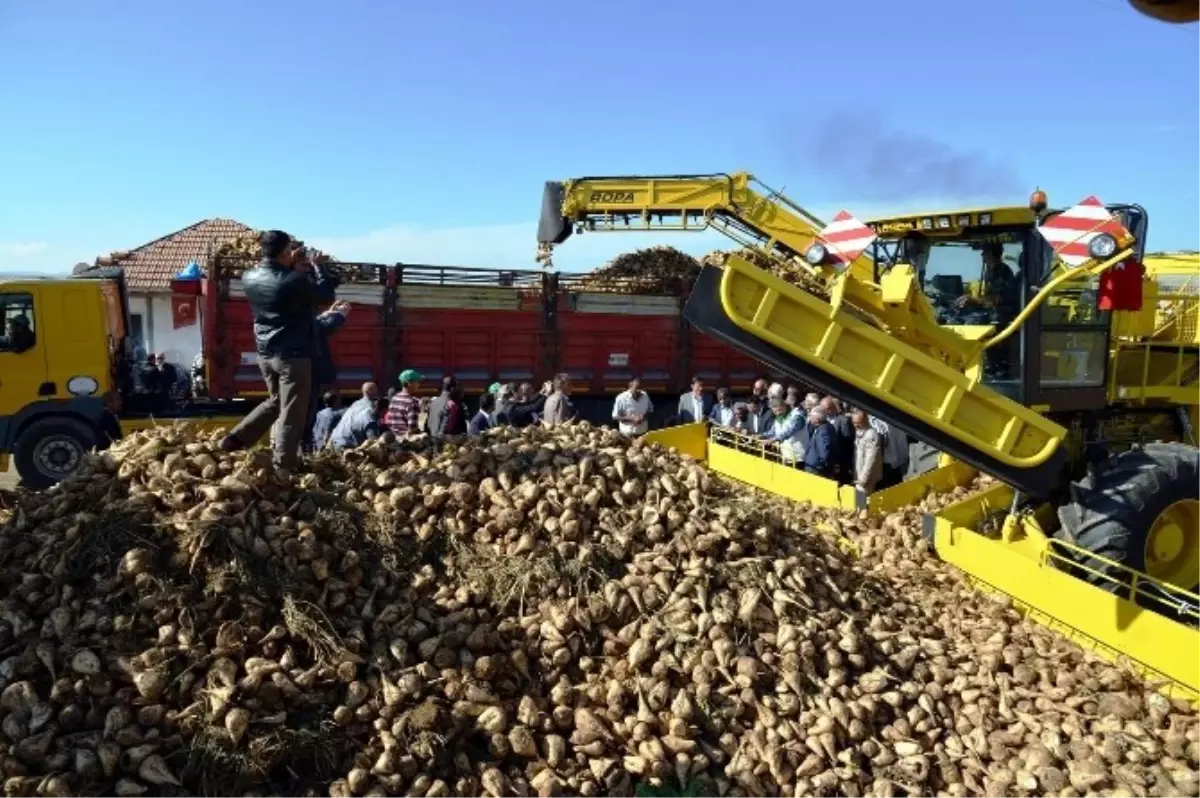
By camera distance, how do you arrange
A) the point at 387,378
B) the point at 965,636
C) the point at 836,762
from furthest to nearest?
Answer: 1. the point at 387,378
2. the point at 965,636
3. the point at 836,762

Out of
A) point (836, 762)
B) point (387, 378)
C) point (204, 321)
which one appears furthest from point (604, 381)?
point (836, 762)

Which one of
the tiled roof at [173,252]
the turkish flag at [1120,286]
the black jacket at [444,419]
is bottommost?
the black jacket at [444,419]

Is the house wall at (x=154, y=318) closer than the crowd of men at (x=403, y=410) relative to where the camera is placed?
No

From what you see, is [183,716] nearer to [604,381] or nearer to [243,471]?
[243,471]

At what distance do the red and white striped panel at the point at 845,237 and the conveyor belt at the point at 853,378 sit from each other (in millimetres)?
863

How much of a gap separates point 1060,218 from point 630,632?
3.68 m

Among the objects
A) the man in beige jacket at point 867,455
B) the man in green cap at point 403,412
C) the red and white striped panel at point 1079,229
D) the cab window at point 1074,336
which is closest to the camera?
the red and white striped panel at point 1079,229

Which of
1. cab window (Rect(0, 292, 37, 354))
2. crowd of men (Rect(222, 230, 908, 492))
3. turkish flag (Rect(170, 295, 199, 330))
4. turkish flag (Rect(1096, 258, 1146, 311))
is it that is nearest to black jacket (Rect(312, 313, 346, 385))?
crowd of men (Rect(222, 230, 908, 492))

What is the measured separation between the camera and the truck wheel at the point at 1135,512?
5926 millimetres

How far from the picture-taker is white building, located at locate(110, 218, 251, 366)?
1409 cm

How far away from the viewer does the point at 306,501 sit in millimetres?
5082

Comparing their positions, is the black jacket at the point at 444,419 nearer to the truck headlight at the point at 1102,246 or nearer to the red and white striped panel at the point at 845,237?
the red and white striped panel at the point at 845,237

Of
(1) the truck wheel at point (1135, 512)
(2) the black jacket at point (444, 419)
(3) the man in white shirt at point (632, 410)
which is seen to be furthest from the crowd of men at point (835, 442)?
(2) the black jacket at point (444, 419)

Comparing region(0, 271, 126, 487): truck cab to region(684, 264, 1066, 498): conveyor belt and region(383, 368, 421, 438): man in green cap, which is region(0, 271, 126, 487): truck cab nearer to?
region(383, 368, 421, 438): man in green cap
